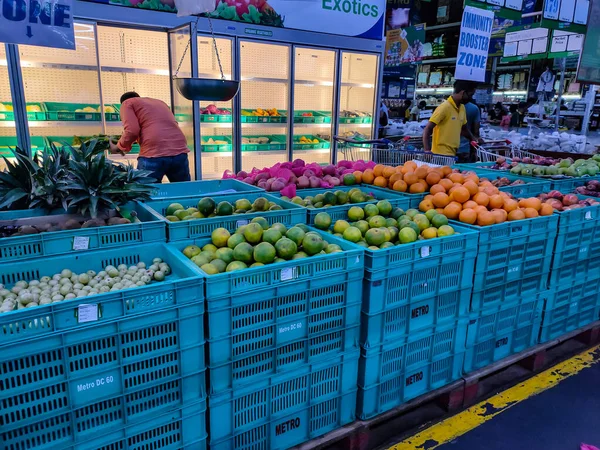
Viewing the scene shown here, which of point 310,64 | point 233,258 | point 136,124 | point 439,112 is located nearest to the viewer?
point 233,258

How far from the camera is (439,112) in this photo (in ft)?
19.7

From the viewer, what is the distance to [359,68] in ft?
27.7

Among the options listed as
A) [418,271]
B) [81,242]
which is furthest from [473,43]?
[81,242]

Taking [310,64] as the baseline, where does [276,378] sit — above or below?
below

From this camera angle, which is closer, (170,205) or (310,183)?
(170,205)

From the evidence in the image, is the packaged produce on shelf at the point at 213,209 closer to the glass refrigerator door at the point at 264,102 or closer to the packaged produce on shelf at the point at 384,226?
the packaged produce on shelf at the point at 384,226

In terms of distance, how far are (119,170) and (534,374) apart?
11.2ft

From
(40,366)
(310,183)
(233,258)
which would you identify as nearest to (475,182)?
(310,183)

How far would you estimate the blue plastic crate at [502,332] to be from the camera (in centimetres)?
304

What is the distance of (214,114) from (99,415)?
5694mm

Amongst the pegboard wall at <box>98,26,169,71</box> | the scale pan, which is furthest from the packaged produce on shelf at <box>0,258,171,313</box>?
the pegboard wall at <box>98,26,169,71</box>

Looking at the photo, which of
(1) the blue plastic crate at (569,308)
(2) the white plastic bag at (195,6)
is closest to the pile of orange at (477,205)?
(1) the blue plastic crate at (569,308)

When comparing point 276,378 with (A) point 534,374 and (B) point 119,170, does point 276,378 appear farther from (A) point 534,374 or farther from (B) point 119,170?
(A) point 534,374

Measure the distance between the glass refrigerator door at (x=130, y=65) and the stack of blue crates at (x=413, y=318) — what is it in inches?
204
